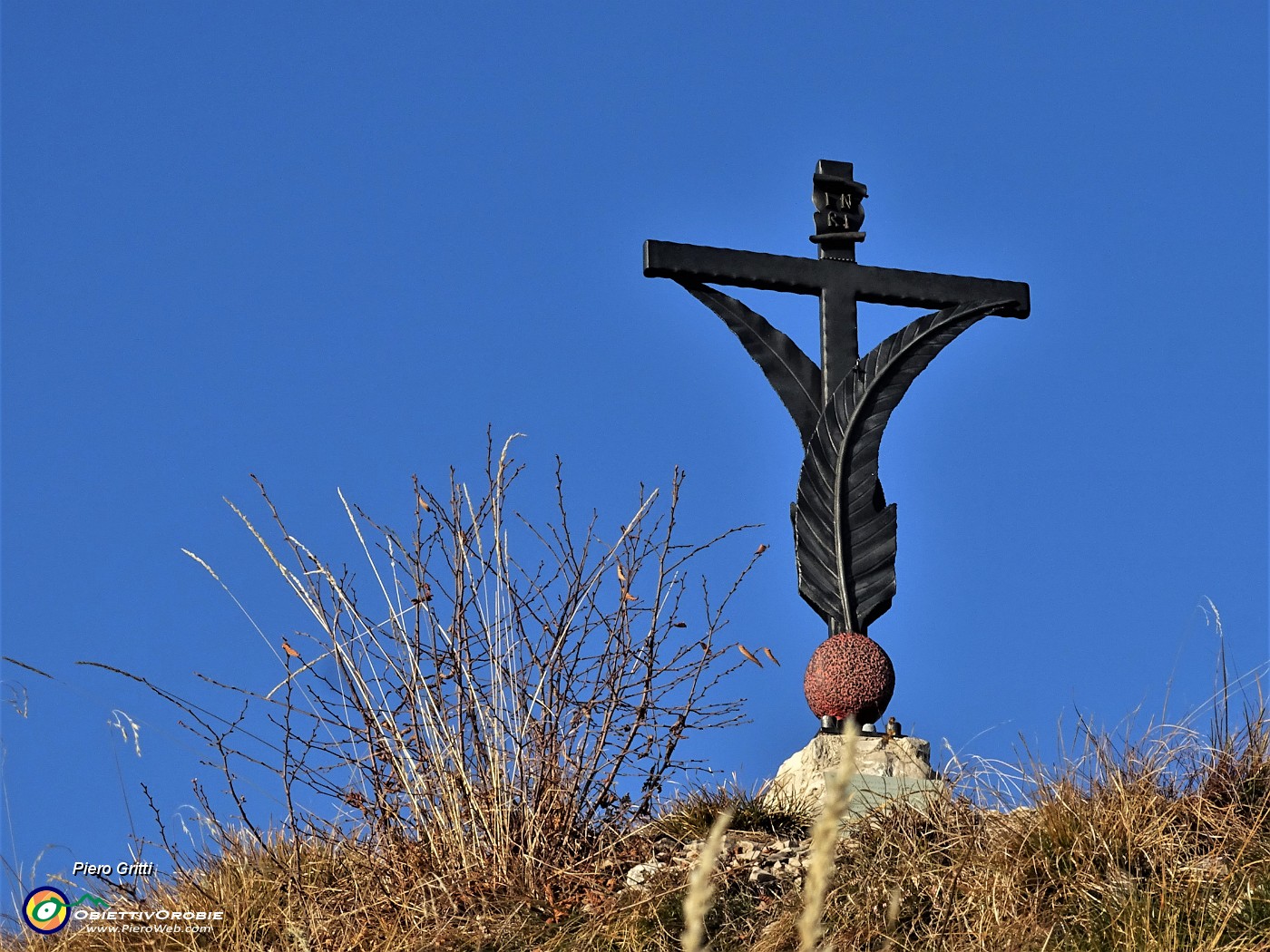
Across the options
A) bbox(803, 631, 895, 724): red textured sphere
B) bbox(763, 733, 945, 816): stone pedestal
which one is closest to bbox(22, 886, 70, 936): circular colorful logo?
bbox(763, 733, 945, 816): stone pedestal

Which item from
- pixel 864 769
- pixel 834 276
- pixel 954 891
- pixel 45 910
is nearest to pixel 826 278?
pixel 834 276

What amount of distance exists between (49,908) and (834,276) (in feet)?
13.5

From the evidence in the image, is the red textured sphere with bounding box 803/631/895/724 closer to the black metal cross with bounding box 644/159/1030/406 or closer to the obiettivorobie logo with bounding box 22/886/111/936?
the black metal cross with bounding box 644/159/1030/406

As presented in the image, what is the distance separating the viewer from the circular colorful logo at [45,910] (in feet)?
16.9

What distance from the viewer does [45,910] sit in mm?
5180

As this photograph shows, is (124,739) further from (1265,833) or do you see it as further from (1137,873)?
(1265,833)

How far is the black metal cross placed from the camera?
19.1 feet

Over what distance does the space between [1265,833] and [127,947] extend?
148 inches

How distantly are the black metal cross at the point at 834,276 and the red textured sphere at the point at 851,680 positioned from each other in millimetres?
1127

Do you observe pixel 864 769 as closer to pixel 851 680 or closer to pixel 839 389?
pixel 851 680

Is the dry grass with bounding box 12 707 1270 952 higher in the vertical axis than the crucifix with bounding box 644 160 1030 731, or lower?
lower

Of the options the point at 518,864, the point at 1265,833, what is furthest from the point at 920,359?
the point at 518,864

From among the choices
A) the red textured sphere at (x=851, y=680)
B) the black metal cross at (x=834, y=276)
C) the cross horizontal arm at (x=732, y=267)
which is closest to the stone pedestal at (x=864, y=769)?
the red textured sphere at (x=851, y=680)

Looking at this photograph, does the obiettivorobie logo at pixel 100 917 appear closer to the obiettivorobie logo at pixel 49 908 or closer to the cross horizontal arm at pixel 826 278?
the obiettivorobie logo at pixel 49 908
